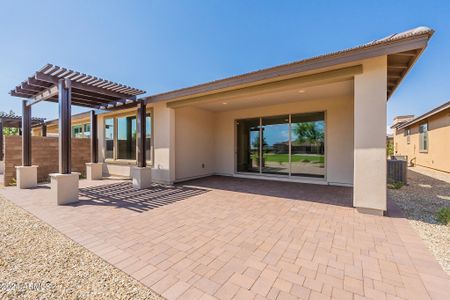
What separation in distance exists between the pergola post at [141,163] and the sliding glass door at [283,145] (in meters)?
4.01

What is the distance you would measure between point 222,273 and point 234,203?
2.65m

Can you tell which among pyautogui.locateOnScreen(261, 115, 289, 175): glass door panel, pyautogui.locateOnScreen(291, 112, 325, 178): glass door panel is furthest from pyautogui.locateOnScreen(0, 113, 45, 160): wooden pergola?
pyautogui.locateOnScreen(291, 112, 325, 178): glass door panel

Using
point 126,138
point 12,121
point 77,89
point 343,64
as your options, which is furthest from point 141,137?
point 12,121

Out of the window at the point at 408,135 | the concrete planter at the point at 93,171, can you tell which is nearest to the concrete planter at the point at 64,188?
the concrete planter at the point at 93,171

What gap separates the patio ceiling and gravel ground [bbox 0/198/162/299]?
3745 millimetres

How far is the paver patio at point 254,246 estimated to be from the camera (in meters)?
1.87

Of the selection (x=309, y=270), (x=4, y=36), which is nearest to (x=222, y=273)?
(x=309, y=270)

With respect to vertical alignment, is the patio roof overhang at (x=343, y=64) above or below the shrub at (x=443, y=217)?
above

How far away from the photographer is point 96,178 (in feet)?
26.1

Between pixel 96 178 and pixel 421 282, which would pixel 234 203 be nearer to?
pixel 421 282

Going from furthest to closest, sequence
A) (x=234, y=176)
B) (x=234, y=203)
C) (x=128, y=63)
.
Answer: (x=128, y=63) → (x=234, y=176) → (x=234, y=203)

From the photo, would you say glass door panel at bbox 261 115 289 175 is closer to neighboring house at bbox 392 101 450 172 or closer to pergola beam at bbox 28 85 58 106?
pergola beam at bbox 28 85 58 106

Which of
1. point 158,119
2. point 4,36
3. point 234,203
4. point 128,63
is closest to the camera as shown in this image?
point 234,203

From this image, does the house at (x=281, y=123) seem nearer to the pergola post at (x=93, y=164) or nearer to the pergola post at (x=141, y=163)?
the pergola post at (x=141, y=163)
